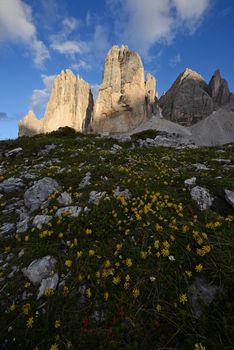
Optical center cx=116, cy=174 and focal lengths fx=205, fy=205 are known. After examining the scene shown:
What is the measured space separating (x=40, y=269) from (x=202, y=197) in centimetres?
533

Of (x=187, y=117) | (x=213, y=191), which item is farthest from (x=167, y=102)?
(x=213, y=191)

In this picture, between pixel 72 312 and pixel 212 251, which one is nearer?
pixel 72 312

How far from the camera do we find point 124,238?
213 inches

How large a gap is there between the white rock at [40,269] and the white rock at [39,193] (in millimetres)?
3007

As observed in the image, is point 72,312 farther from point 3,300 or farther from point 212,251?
point 212,251

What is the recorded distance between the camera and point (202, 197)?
6.91m

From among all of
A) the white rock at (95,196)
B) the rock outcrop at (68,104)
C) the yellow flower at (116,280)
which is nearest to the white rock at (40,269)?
the yellow flower at (116,280)

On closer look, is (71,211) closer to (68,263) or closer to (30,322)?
(68,263)

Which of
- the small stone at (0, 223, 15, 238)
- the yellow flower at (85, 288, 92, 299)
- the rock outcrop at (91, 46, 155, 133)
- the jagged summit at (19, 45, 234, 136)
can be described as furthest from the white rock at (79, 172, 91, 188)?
the rock outcrop at (91, 46, 155, 133)

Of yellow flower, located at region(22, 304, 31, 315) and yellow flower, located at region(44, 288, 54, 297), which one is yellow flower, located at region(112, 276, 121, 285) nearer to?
yellow flower, located at region(44, 288, 54, 297)

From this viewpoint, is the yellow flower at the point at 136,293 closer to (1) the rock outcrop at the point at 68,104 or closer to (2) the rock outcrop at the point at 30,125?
(1) the rock outcrop at the point at 68,104

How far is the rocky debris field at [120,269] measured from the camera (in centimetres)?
335

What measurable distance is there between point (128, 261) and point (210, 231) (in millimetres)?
2257

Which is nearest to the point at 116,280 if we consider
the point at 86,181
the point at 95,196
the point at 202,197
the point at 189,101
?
the point at 95,196
